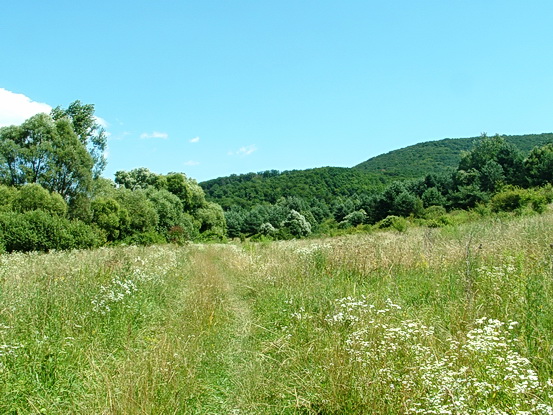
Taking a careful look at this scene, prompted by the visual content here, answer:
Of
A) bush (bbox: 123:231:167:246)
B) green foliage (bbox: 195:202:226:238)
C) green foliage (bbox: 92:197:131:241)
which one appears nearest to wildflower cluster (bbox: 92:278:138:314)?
bush (bbox: 123:231:167:246)

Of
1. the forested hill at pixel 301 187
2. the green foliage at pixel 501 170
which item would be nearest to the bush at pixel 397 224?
the green foliage at pixel 501 170

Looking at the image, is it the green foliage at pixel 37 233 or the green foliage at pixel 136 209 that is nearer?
the green foliage at pixel 37 233

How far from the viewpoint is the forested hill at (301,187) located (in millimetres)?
91250

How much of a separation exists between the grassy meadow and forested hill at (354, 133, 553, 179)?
Result: 294 ft

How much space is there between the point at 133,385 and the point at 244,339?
243 centimetres

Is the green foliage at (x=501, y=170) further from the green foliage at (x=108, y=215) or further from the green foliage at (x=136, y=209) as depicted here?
the green foliage at (x=108, y=215)

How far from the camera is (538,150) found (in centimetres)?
4806

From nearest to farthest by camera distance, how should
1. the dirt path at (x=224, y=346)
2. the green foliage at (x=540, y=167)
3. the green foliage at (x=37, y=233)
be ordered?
the dirt path at (x=224, y=346)
the green foliage at (x=37, y=233)
the green foliage at (x=540, y=167)

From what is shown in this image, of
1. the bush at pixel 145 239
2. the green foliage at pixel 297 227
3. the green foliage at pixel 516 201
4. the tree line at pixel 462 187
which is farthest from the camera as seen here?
the green foliage at pixel 297 227

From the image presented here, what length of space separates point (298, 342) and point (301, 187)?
92.9 m

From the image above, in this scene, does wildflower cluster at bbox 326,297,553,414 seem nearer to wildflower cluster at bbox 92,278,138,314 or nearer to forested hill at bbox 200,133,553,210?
wildflower cluster at bbox 92,278,138,314

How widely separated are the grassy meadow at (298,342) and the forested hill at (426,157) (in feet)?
294

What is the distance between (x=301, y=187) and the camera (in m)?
97.5

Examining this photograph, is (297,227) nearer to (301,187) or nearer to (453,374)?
(301,187)
